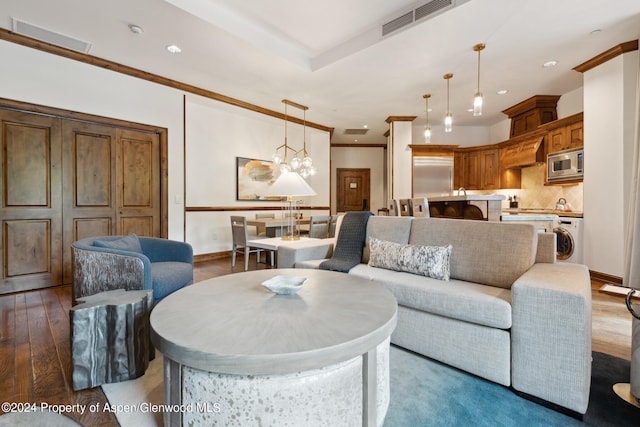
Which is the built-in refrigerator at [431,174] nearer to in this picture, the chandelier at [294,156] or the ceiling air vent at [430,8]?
the chandelier at [294,156]

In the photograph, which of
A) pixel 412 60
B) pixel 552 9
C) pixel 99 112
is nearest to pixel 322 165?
pixel 412 60

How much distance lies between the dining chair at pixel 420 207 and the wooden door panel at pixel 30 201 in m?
4.59

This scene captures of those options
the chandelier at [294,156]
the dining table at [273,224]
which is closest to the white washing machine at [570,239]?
the dining table at [273,224]

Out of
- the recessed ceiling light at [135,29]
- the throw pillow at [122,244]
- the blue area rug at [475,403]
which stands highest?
the recessed ceiling light at [135,29]

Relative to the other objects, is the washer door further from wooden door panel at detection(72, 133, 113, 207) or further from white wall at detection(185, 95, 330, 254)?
wooden door panel at detection(72, 133, 113, 207)

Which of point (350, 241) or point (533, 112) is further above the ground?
point (533, 112)

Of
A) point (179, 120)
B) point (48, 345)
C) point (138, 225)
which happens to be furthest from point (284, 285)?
point (179, 120)

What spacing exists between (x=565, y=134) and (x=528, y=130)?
1.06 m

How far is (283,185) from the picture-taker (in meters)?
2.77

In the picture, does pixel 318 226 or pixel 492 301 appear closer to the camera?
pixel 492 301

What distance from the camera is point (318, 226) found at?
4488 mm

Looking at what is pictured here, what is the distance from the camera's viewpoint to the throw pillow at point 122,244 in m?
2.18

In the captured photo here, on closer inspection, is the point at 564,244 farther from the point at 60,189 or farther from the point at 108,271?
the point at 60,189

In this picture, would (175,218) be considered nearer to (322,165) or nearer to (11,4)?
(11,4)
